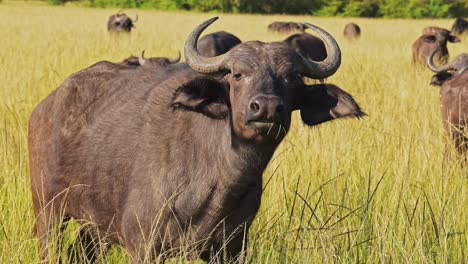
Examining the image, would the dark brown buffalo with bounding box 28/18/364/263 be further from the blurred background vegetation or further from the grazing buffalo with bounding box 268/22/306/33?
the blurred background vegetation

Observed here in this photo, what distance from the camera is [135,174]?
3941 mm

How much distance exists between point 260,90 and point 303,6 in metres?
62.8

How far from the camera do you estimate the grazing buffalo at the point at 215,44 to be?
10.6 m

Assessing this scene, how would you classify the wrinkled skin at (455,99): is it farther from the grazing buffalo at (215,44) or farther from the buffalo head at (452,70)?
the grazing buffalo at (215,44)

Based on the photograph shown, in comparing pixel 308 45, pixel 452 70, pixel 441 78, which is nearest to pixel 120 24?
pixel 308 45

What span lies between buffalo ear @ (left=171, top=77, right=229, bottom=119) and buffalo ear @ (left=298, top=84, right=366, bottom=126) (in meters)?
0.41

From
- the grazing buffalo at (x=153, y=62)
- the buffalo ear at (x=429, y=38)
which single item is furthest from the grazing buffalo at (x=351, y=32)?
the grazing buffalo at (x=153, y=62)

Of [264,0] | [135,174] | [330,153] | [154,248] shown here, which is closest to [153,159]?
[135,174]

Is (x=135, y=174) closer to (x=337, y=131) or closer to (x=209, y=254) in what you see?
(x=209, y=254)

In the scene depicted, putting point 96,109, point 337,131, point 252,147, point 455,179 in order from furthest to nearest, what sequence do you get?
point 337,131
point 455,179
point 96,109
point 252,147

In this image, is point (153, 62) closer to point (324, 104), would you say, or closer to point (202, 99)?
point (202, 99)

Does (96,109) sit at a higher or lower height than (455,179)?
higher

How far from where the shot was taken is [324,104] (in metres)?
3.93

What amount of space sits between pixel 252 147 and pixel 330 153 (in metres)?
2.16
